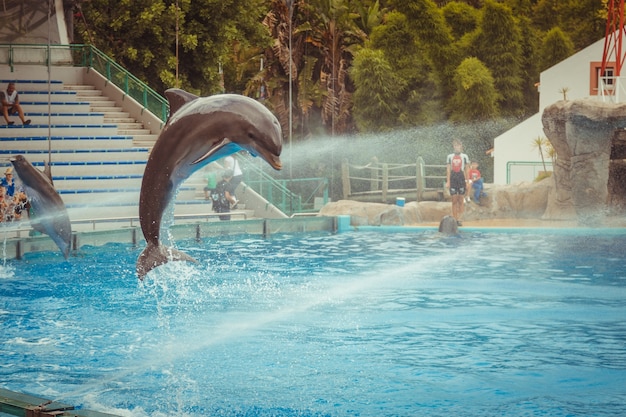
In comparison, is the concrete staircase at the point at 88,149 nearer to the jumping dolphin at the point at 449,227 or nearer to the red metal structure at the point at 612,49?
the jumping dolphin at the point at 449,227

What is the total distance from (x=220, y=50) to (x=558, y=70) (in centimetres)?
1170

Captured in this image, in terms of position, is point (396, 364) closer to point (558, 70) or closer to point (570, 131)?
point (570, 131)

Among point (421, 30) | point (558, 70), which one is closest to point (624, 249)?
point (558, 70)

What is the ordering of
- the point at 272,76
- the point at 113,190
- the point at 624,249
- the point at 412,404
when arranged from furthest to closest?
the point at 272,76 < the point at 113,190 < the point at 624,249 < the point at 412,404

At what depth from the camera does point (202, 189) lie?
2066 centimetres

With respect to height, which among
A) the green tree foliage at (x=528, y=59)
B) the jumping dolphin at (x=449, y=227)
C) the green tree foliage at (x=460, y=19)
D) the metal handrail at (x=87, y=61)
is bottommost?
the jumping dolphin at (x=449, y=227)

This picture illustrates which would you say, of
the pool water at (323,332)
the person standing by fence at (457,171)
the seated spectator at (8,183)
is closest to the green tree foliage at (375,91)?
the person standing by fence at (457,171)

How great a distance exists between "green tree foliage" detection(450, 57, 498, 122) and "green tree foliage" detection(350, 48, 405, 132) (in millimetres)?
1972

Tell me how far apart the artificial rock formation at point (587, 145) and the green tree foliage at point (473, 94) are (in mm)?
12415

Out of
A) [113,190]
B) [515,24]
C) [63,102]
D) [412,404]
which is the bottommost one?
[412,404]

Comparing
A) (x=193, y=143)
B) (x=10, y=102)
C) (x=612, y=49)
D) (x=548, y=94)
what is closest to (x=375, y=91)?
(x=548, y=94)

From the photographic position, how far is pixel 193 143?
7629mm

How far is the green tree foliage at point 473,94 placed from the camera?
32875 mm

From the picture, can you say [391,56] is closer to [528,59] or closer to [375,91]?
[375,91]
